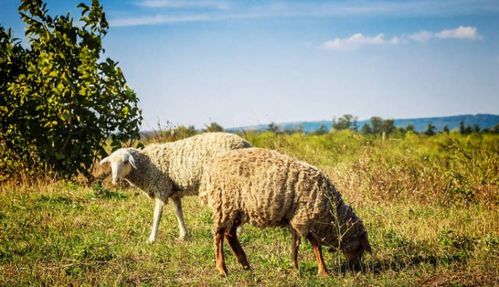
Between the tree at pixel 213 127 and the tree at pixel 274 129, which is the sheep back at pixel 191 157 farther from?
the tree at pixel 274 129

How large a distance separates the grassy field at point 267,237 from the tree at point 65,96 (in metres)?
1.03

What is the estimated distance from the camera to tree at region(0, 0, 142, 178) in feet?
38.9

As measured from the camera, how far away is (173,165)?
883 cm

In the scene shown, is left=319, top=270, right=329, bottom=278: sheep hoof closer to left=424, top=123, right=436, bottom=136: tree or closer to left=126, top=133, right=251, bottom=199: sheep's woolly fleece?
left=126, top=133, right=251, bottom=199: sheep's woolly fleece

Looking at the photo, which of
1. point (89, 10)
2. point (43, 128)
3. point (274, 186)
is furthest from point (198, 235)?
point (89, 10)

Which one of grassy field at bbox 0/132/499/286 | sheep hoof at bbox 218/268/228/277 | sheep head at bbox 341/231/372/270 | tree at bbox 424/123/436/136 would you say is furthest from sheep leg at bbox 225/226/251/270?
tree at bbox 424/123/436/136

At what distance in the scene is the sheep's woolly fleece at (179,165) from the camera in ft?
28.6

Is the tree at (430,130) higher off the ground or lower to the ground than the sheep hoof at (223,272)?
higher

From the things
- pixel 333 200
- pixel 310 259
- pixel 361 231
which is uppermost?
pixel 333 200

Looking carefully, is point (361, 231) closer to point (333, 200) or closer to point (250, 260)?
point (333, 200)

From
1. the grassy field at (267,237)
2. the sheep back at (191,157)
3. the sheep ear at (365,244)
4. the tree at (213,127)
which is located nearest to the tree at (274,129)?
the tree at (213,127)

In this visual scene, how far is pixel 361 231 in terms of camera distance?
21.5ft

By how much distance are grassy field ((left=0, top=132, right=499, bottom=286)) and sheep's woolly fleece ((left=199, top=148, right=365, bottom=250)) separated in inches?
21.3

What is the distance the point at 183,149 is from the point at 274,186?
3.13 meters
